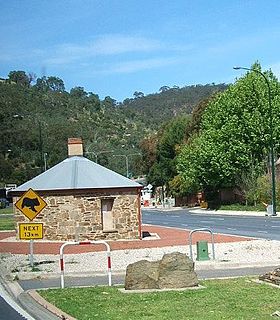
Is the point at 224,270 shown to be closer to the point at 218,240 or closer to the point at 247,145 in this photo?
the point at 218,240

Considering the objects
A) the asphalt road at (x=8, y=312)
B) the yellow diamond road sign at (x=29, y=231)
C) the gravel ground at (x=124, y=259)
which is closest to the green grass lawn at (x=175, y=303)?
the asphalt road at (x=8, y=312)

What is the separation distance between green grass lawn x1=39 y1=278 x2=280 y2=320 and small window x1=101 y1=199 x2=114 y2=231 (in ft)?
59.4

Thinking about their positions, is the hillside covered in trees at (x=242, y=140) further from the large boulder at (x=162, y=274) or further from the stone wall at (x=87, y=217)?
the large boulder at (x=162, y=274)

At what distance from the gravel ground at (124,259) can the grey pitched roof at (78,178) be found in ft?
22.3

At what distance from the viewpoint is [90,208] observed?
111ft

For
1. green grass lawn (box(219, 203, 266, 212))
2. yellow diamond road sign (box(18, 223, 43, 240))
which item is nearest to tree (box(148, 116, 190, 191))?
green grass lawn (box(219, 203, 266, 212))

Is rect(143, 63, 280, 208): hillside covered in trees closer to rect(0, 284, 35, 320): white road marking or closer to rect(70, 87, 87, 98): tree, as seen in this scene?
rect(0, 284, 35, 320): white road marking

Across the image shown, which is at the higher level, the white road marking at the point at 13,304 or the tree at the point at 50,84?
the tree at the point at 50,84

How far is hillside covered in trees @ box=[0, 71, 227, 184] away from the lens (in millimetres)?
111750

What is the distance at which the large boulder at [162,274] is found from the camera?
15.1m

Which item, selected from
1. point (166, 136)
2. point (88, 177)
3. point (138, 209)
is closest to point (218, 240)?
point (138, 209)

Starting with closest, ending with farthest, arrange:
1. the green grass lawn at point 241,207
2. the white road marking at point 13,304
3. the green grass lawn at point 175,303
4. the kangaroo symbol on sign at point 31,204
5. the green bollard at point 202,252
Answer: the green grass lawn at point 175,303, the white road marking at point 13,304, the green bollard at point 202,252, the kangaroo symbol on sign at point 31,204, the green grass lawn at point 241,207

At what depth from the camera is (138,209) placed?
34.4 m

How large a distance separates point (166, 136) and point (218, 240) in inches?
2806
